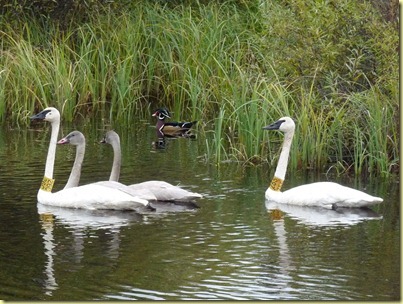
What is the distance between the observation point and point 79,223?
1320 centimetres

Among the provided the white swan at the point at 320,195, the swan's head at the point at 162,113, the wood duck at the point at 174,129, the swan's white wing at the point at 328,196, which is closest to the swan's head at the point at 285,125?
the white swan at the point at 320,195

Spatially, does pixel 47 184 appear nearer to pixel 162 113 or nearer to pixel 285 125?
pixel 285 125

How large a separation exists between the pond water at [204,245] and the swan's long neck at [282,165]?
21cm

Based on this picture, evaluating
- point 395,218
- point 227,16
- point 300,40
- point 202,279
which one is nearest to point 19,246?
point 202,279

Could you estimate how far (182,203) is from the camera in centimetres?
1413

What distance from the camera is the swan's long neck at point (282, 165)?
1441 centimetres

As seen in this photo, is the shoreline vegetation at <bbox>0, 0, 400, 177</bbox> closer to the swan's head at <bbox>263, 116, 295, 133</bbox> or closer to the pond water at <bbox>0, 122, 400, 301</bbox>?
the pond water at <bbox>0, 122, 400, 301</bbox>

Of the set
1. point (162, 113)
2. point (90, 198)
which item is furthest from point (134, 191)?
point (162, 113)

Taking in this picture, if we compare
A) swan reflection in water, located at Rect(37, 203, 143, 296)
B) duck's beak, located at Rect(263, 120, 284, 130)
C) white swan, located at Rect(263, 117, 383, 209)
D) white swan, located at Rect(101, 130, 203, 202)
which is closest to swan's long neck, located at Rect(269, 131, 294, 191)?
white swan, located at Rect(263, 117, 383, 209)

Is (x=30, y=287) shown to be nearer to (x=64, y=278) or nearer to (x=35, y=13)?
(x=64, y=278)

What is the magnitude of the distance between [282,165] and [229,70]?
4960 millimetres

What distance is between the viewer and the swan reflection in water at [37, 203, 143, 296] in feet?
39.3

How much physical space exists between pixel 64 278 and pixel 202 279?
1.11 m

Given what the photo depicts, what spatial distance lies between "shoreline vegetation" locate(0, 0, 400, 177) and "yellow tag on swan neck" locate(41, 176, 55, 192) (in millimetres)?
2411
